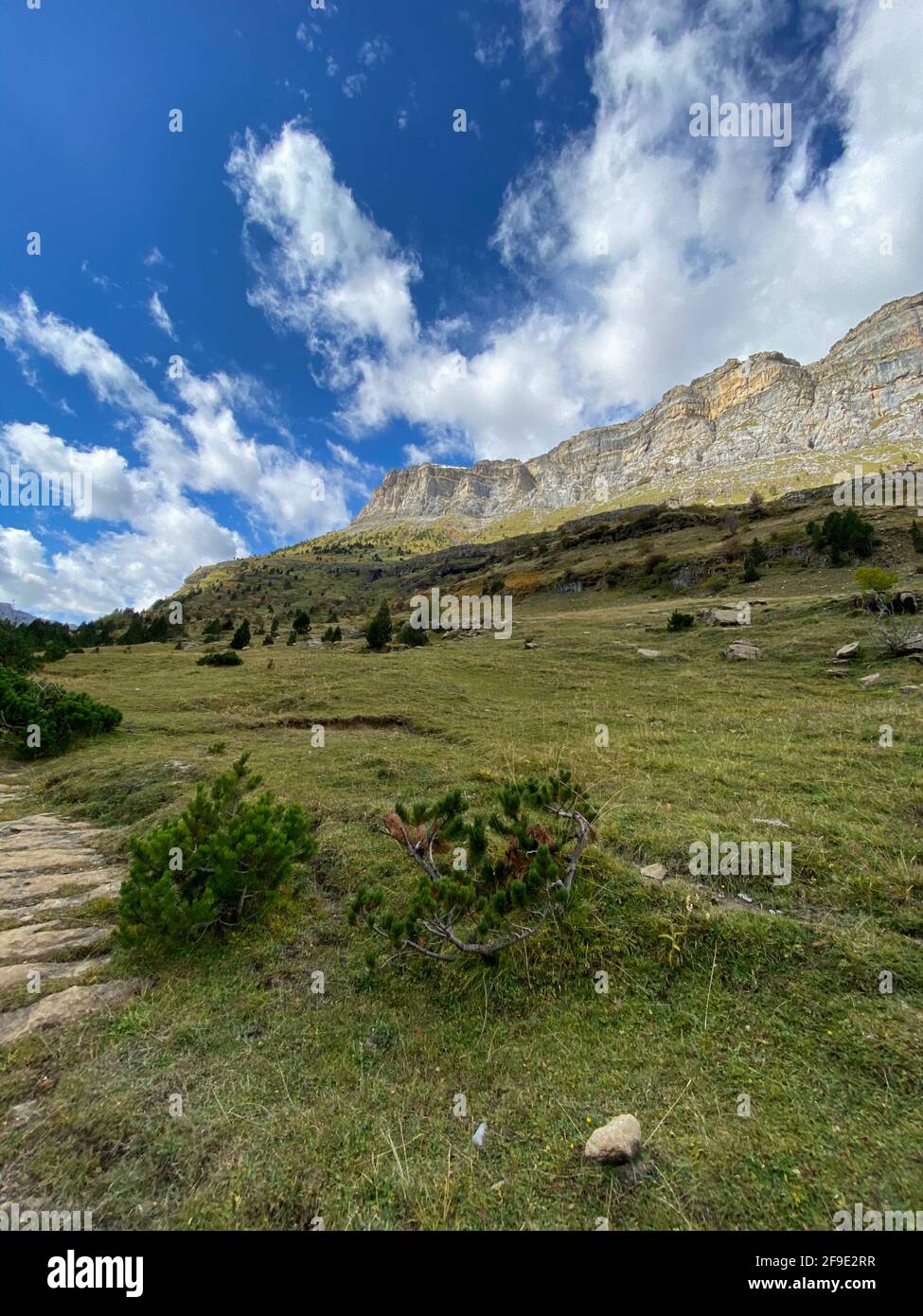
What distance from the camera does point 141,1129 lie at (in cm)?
316

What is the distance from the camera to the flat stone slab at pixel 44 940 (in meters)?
4.97

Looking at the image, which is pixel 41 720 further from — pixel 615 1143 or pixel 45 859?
pixel 615 1143

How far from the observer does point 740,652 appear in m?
19.7

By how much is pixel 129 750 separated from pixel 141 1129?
1186cm

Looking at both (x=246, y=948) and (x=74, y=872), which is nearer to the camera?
(x=246, y=948)

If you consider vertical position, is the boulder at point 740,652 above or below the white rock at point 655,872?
above

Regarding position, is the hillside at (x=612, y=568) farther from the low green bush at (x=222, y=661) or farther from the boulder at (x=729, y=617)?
→ the low green bush at (x=222, y=661)

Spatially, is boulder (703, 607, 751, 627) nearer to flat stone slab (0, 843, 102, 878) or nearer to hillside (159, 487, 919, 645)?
hillside (159, 487, 919, 645)

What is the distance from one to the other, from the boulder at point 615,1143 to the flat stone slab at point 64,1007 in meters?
4.18

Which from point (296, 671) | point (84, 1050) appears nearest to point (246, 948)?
point (84, 1050)

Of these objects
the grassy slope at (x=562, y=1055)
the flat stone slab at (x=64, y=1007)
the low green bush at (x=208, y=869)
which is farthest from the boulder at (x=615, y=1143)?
the flat stone slab at (x=64, y=1007)

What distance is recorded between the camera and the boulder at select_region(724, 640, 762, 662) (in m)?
19.5
